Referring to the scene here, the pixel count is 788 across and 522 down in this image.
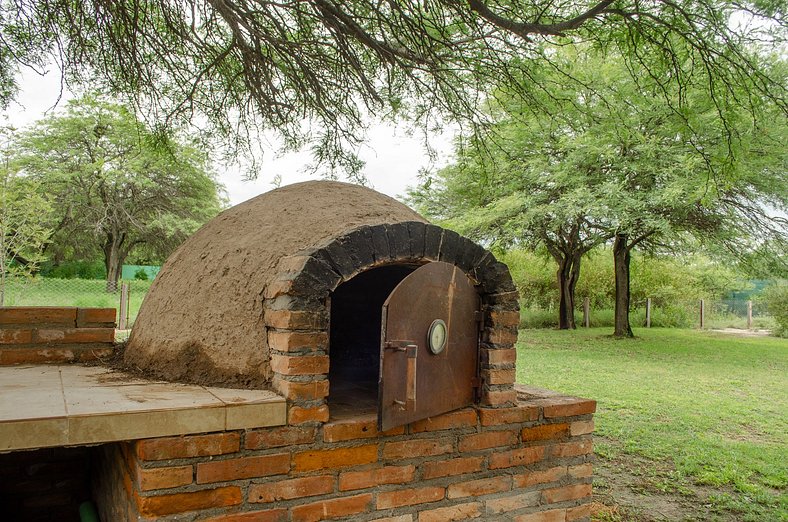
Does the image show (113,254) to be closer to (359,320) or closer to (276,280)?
(359,320)

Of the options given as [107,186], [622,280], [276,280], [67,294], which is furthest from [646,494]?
[107,186]

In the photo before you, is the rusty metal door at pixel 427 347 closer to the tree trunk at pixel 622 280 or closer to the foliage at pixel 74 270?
the tree trunk at pixel 622 280

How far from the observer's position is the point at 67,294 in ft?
41.8

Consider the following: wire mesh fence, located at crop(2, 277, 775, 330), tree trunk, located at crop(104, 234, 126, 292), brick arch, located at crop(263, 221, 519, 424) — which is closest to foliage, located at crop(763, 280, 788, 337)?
wire mesh fence, located at crop(2, 277, 775, 330)

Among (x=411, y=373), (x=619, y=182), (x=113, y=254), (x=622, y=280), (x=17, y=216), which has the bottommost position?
(x=411, y=373)

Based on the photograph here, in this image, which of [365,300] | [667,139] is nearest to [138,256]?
[667,139]

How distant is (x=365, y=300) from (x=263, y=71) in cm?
219

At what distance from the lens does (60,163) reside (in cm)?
1903

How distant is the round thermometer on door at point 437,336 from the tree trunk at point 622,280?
12202mm

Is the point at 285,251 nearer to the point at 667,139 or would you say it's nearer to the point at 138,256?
the point at 667,139

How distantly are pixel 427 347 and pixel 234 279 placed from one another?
3.52 feet

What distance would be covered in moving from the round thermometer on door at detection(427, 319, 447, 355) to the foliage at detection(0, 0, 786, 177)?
2.20 meters

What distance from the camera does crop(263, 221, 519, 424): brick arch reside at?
7.72ft

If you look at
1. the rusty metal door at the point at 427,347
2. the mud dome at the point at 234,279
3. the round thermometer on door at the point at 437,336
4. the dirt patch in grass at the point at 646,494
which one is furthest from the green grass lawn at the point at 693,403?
the mud dome at the point at 234,279
